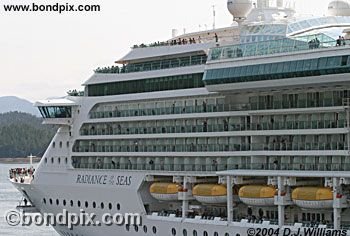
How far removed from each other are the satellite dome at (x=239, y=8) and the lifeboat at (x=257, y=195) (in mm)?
8139

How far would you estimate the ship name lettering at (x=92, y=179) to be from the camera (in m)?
49.2

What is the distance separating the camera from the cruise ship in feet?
128

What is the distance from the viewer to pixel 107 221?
159 ft

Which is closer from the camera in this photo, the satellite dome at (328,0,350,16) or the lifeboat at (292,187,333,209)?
the lifeboat at (292,187,333,209)

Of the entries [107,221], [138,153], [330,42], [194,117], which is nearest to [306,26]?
[330,42]

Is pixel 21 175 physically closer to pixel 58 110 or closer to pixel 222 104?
pixel 58 110

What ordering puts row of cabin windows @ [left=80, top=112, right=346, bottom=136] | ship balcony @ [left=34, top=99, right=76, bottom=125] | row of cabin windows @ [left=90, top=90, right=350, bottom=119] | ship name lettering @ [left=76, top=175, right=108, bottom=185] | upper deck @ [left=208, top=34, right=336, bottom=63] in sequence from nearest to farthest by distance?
upper deck @ [left=208, top=34, right=336, bottom=63]
row of cabin windows @ [left=90, top=90, right=350, bottom=119]
row of cabin windows @ [left=80, top=112, right=346, bottom=136]
ship name lettering @ [left=76, top=175, right=108, bottom=185]
ship balcony @ [left=34, top=99, right=76, bottom=125]

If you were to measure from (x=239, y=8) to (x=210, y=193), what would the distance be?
8.30 meters

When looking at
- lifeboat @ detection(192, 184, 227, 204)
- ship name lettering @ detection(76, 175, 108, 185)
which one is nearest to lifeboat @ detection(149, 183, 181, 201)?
lifeboat @ detection(192, 184, 227, 204)

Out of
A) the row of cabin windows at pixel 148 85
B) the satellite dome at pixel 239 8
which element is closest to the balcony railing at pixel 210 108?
the row of cabin windows at pixel 148 85

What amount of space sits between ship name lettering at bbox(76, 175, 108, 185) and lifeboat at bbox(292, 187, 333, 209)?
12312 millimetres

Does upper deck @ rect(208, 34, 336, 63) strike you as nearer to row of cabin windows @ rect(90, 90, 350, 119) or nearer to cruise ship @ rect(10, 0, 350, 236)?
cruise ship @ rect(10, 0, 350, 236)

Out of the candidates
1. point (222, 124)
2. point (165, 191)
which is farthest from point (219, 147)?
point (165, 191)

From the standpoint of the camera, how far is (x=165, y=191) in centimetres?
4544
